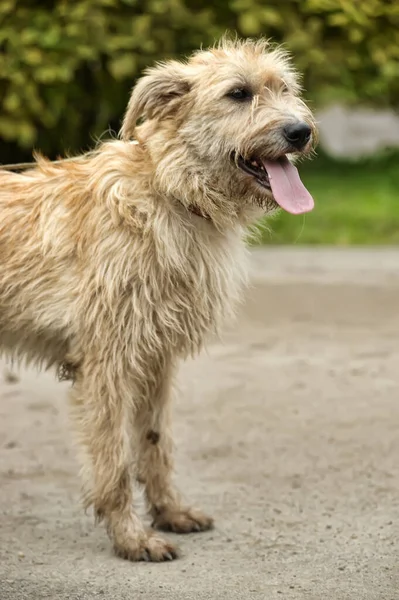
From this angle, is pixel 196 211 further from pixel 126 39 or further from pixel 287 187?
pixel 126 39

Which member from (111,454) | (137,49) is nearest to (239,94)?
(111,454)

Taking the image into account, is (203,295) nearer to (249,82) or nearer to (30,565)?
(249,82)

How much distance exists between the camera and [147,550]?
5.26 m

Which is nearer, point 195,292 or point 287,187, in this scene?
point 287,187

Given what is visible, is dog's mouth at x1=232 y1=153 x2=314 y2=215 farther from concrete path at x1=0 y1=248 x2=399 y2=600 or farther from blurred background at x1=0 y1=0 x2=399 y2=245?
blurred background at x1=0 y1=0 x2=399 y2=245

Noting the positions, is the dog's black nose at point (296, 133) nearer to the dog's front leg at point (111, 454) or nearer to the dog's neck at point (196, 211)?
the dog's neck at point (196, 211)

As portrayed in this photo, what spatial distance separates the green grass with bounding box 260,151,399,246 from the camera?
→ 45.5ft

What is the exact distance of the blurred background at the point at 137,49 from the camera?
12422 millimetres

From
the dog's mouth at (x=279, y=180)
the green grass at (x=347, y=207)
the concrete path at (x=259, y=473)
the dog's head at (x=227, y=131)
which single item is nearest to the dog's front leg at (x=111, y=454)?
the concrete path at (x=259, y=473)

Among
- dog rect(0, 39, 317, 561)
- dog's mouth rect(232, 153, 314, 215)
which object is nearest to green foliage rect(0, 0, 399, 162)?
dog rect(0, 39, 317, 561)

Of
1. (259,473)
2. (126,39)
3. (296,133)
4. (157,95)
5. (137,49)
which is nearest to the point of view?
(296,133)

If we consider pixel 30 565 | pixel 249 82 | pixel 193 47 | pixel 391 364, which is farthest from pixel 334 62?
pixel 30 565

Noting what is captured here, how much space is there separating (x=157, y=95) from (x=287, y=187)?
0.70 m

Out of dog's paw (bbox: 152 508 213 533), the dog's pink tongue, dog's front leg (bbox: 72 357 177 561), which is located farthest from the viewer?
dog's paw (bbox: 152 508 213 533)
